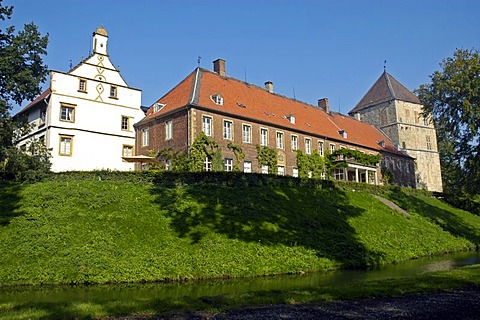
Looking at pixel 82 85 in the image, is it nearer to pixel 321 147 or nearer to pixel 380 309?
pixel 321 147

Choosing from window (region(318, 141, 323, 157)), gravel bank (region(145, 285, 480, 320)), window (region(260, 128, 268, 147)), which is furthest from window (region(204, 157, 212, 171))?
gravel bank (region(145, 285, 480, 320))

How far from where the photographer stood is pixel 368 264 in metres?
17.7

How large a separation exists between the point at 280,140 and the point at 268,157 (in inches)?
98.5

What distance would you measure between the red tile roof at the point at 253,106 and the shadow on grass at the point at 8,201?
12915 mm

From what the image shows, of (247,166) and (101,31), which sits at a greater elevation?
(101,31)

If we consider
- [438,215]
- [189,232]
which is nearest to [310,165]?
[438,215]

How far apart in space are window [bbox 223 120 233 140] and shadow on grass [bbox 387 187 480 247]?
13.2m

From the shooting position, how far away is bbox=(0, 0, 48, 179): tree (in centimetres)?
2533

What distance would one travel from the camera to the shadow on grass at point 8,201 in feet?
57.9

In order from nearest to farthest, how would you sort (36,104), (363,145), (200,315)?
(200,315)
(36,104)
(363,145)

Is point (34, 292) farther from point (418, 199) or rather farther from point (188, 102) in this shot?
point (418, 199)

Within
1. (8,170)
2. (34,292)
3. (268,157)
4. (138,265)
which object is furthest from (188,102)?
(34,292)

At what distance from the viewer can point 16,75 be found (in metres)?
26.5

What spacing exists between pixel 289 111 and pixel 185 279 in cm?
2817
